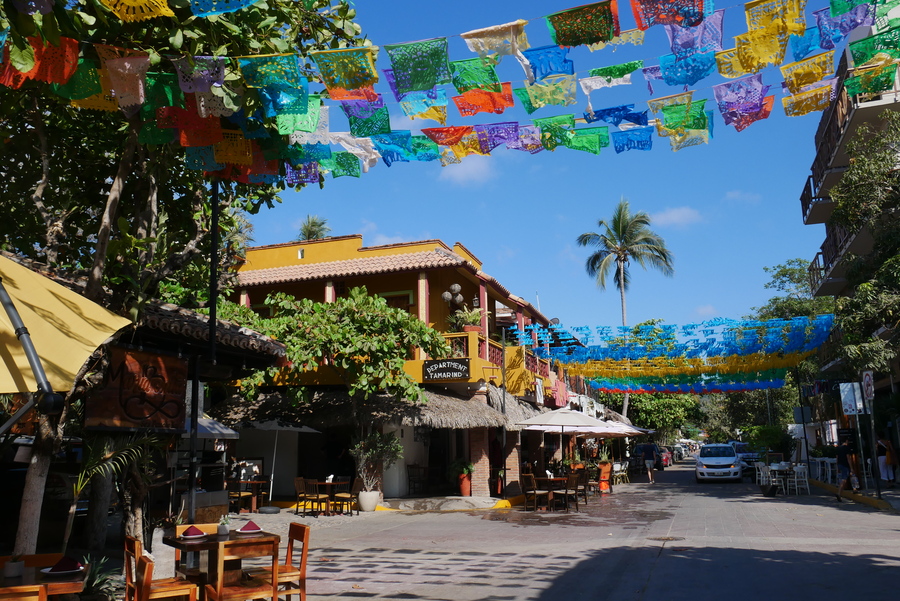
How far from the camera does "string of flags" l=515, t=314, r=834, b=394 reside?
822 inches

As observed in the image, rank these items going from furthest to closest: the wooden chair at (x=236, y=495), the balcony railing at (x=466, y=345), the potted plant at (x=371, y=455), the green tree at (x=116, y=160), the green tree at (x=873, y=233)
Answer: the balcony railing at (x=466, y=345)
the potted plant at (x=371, y=455)
the wooden chair at (x=236, y=495)
the green tree at (x=873, y=233)
the green tree at (x=116, y=160)

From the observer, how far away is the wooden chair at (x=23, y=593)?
4.54 m

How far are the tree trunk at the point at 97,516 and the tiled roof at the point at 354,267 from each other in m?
10.2

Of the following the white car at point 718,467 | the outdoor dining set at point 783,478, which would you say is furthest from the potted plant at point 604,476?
the white car at point 718,467

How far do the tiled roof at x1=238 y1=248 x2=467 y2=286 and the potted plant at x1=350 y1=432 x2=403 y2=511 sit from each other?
501 centimetres

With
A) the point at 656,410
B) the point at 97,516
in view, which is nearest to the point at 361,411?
the point at 97,516

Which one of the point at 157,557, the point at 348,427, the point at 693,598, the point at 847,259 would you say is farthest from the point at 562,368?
the point at 157,557

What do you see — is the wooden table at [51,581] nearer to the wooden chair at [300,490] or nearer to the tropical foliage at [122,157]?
the tropical foliage at [122,157]

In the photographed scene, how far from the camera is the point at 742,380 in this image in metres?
27.5

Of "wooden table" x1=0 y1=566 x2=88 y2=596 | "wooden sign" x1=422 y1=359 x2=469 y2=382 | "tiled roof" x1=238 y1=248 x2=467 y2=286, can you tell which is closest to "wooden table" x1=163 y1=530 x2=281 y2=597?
"wooden table" x1=0 y1=566 x2=88 y2=596

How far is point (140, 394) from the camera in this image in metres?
7.93

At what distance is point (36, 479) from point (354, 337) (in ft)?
35.8

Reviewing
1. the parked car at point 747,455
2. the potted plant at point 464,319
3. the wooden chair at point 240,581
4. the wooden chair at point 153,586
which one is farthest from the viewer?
the parked car at point 747,455

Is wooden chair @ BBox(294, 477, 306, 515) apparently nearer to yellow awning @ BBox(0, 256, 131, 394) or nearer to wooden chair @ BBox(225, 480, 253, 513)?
wooden chair @ BBox(225, 480, 253, 513)
